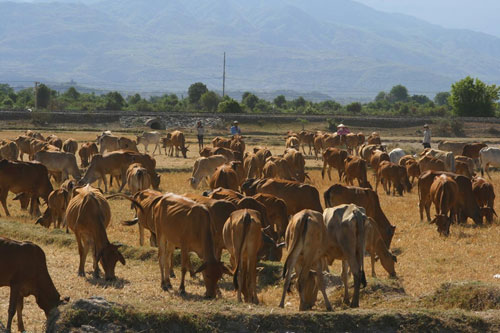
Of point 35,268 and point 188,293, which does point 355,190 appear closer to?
point 188,293

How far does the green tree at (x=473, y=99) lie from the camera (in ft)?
286

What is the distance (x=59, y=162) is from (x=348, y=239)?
1708cm

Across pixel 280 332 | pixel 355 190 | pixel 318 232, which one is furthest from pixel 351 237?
pixel 355 190

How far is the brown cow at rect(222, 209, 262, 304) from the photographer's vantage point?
40.8 feet

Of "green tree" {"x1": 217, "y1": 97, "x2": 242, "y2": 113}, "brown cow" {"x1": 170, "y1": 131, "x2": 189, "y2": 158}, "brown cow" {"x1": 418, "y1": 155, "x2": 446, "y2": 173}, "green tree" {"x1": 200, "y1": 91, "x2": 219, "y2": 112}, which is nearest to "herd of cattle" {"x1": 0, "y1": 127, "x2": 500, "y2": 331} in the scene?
"brown cow" {"x1": 418, "y1": 155, "x2": 446, "y2": 173}

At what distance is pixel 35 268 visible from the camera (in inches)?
429

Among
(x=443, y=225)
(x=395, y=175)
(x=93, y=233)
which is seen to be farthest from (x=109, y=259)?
(x=395, y=175)

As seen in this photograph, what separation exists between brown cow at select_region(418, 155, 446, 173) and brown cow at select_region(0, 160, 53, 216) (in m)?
14.8

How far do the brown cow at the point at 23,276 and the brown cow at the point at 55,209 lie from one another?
8.12 m

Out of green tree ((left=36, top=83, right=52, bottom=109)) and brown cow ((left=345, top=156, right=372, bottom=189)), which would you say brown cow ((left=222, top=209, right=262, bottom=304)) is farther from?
green tree ((left=36, top=83, right=52, bottom=109))

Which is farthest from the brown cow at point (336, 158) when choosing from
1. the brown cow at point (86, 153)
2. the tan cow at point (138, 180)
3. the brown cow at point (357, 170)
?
the tan cow at point (138, 180)

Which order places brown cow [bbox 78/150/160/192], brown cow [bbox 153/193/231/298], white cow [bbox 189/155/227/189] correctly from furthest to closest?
white cow [bbox 189/155/227/189], brown cow [bbox 78/150/160/192], brown cow [bbox 153/193/231/298]

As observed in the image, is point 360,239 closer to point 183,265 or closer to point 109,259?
point 183,265

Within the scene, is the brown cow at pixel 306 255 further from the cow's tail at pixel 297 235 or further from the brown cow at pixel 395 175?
the brown cow at pixel 395 175
